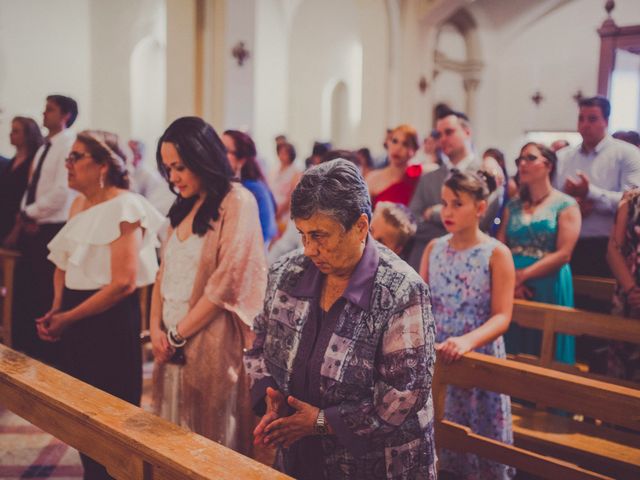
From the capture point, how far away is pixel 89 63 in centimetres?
1130

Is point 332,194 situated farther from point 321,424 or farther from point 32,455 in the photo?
point 32,455

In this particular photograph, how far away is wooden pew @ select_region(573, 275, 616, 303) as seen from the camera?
13.8ft

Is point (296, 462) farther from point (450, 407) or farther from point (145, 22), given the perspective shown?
point (145, 22)

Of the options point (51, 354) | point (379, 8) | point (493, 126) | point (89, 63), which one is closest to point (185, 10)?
point (379, 8)

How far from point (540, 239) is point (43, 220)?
348 centimetres

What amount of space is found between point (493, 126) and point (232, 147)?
10.0m

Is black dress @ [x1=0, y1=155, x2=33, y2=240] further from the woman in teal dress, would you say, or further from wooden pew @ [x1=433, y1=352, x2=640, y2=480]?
wooden pew @ [x1=433, y1=352, x2=640, y2=480]

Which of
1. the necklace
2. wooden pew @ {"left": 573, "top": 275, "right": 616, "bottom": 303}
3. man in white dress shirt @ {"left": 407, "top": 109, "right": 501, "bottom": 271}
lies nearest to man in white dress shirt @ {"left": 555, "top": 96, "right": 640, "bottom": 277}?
wooden pew @ {"left": 573, "top": 275, "right": 616, "bottom": 303}

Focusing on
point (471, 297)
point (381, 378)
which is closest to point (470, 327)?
point (471, 297)

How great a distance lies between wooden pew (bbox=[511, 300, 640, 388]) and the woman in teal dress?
57 centimetres

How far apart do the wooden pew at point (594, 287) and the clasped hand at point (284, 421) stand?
305cm

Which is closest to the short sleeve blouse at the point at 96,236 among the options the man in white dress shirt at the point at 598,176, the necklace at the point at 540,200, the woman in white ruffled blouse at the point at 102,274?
the woman in white ruffled blouse at the point at 102,274

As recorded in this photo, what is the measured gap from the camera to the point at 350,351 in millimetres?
1721

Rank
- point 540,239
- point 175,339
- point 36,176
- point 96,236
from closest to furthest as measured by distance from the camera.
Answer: point 175,339, point 96,236, point 540,239, point 36,176
